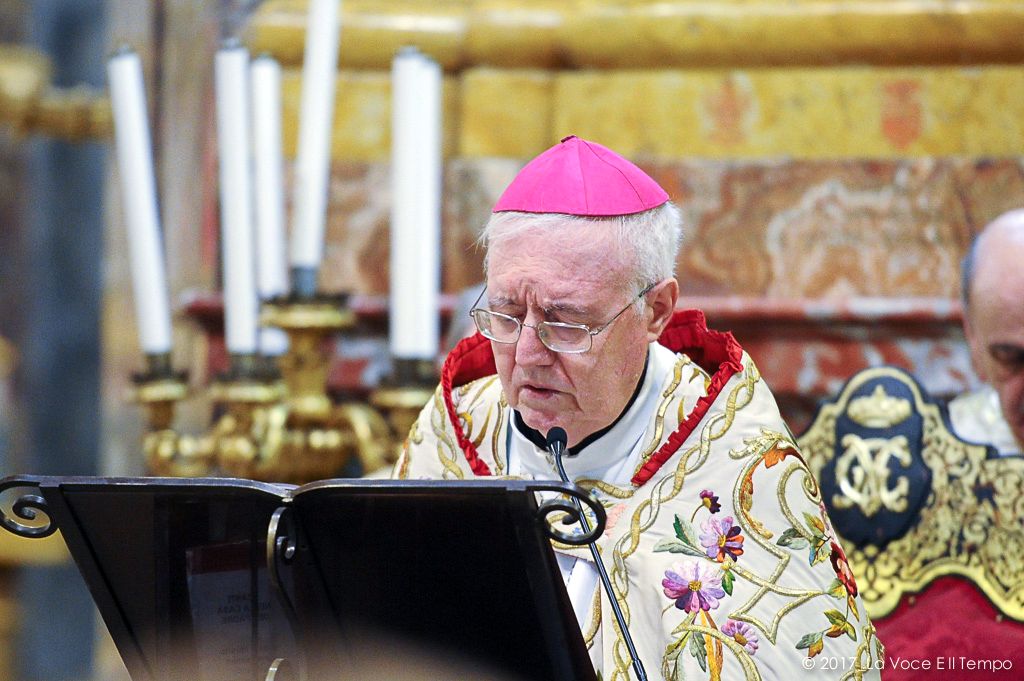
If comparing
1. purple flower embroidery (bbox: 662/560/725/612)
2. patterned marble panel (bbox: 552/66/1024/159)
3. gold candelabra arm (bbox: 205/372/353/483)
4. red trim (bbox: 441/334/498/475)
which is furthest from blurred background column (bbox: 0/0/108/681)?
purple flower embroidery (bbox: 662/560/725/612)

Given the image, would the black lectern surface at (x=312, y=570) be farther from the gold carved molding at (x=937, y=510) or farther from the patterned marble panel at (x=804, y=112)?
the patterned marble panel at (x=804, y=112)

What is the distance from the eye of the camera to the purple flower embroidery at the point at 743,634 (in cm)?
234

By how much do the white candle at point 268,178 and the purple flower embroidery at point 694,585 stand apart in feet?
4.91

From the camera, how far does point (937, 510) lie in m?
3.53

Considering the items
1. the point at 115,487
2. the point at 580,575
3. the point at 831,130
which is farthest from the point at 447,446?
the point at 831,130

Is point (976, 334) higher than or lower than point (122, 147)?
lower

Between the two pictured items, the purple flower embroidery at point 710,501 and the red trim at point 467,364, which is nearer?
the purple flower embroidery at point 710,501

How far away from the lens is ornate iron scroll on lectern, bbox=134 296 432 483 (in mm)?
3516

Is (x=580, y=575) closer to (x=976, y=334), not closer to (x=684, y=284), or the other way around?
(x=976, y=334)

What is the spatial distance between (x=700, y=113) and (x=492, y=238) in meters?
2.34

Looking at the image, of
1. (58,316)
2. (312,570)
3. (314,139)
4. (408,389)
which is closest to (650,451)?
(312,570)

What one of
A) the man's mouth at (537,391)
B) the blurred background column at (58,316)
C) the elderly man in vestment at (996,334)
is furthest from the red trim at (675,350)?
the blurred background column at (58,316)

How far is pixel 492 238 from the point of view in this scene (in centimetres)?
258

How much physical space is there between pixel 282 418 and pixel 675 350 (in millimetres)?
1116
